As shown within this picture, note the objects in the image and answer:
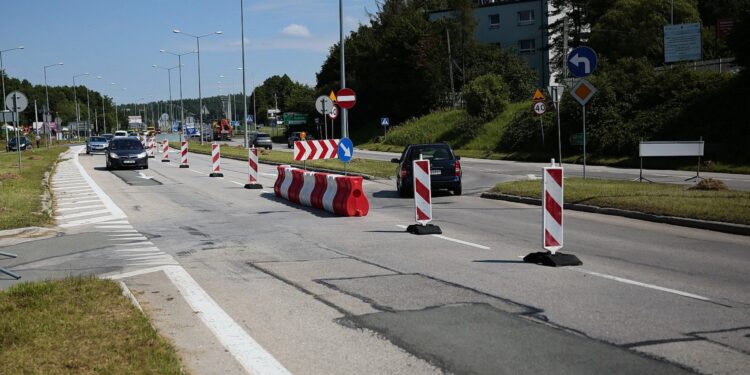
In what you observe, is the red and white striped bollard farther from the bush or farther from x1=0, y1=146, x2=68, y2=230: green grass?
the bush

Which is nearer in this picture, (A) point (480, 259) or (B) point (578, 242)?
(A) point (480, 259)

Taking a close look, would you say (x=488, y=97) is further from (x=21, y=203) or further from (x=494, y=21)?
(x=21, y=203)

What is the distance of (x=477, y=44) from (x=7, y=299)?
7229 cm

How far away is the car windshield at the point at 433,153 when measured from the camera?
21281 millimetres

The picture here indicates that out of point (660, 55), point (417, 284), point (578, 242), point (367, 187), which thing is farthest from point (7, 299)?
point (660, 55)

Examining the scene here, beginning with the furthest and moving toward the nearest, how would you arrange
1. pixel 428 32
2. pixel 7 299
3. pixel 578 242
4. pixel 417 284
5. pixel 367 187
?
pixel 428 32 → pixel 367 187 → pixel 578 242 → pixel 417 284 → pixel 7 299

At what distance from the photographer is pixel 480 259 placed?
10312mm

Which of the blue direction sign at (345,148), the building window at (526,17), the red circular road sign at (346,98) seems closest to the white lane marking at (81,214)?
the blue direction sign at (345,148)

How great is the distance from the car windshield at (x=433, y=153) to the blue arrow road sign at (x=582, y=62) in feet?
14.3

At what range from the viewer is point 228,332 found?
6.52m

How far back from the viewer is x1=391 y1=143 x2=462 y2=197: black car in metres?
21.0

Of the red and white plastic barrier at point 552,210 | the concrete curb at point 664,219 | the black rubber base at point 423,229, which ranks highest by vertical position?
the red and white plastic barrier at point 552,210

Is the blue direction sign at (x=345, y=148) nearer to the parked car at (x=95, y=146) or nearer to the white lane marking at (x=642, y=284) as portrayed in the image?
the white lane marking at (x=642, y=284)

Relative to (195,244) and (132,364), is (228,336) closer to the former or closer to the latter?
(132,364)
